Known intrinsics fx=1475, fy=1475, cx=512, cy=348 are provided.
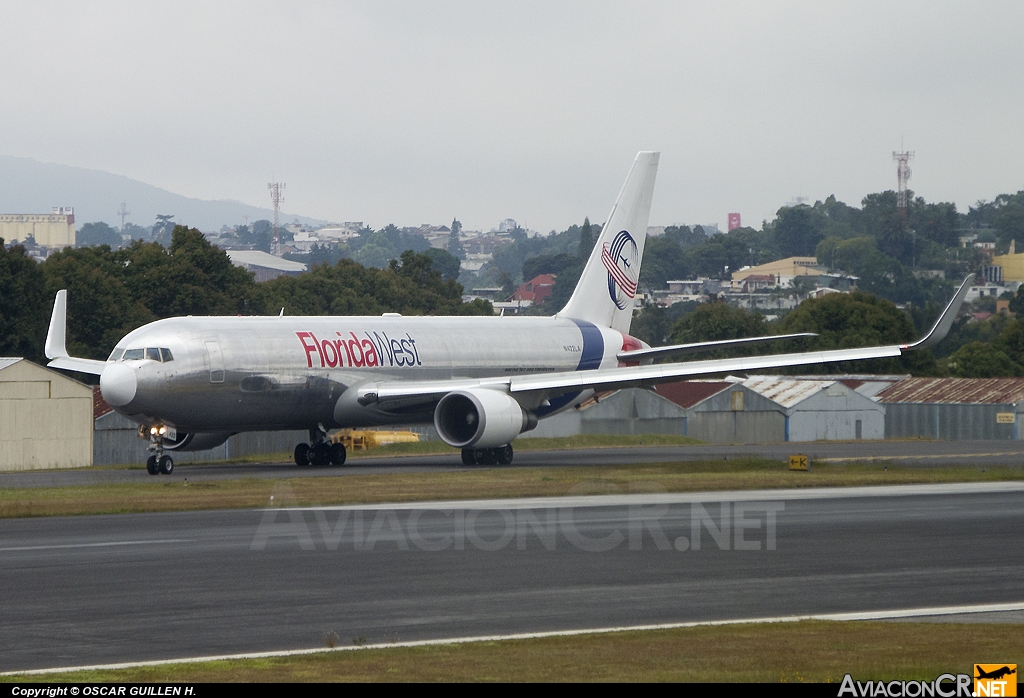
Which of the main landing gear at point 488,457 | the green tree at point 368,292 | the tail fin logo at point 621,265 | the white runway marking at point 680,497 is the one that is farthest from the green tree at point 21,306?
the white runway marking at point 680,497

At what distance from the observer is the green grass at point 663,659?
489 inches

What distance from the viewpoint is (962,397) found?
74.1 meters

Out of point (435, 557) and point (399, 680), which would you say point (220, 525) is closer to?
point (435, 557)

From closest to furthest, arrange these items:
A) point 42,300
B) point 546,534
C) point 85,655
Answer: point 85,655 → point 546,534 → point 42,300

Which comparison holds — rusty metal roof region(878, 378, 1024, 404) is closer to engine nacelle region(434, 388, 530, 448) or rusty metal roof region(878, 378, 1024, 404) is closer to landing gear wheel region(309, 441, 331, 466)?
engine nacelle region(434, 388, 530, 448)

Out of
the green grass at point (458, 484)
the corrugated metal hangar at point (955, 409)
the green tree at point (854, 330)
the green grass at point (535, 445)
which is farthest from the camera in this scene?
the green tree at point (854, 330)

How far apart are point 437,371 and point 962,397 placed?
124 feet

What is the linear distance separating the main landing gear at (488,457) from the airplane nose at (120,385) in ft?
33.6

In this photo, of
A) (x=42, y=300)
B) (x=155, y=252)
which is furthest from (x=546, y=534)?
(x=155, y=252)

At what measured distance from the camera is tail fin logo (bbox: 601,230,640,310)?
53188mm

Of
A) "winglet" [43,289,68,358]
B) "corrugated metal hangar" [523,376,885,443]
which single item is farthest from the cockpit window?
"corrugated metal hangar" [523,376,885,443]

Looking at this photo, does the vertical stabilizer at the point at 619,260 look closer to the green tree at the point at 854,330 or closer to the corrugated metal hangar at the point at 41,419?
the corrugated metal hangar at the point at 41,419

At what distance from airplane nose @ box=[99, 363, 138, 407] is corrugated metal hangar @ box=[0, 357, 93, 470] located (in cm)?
1106

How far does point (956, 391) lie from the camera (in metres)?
75.4
